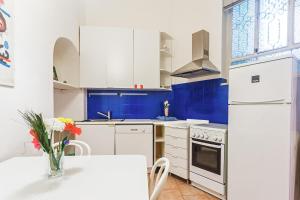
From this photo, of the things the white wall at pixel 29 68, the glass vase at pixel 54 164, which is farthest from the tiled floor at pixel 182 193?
the white wall at pixel 29 68

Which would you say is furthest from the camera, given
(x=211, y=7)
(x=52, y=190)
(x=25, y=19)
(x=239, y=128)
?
(x=211, y=7)

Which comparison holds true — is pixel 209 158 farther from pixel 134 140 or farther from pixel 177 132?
pixel 134 140

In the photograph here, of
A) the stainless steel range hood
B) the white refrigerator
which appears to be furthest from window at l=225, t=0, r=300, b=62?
the white refrigerator

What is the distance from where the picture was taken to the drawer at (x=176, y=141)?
2.44 m

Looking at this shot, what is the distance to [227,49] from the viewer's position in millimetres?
2686

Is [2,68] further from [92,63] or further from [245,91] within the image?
[245,91]

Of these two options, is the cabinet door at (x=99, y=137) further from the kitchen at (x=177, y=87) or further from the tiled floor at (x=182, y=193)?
the tiled floor at (x=182, y=193)

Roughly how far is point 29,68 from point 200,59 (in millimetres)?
2231

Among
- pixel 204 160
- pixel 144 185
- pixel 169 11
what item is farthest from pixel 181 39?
pixel 144 185

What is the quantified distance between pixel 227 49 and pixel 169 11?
1.53 metres

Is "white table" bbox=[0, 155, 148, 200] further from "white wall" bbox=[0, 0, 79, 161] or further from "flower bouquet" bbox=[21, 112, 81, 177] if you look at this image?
"white wall" bbox=[0, 0, 79, 161]

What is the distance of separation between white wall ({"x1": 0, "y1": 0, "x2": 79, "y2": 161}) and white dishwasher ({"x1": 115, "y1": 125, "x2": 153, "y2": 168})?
110cm

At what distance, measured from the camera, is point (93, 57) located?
3.01 m

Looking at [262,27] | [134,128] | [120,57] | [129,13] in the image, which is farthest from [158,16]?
[134,128]
